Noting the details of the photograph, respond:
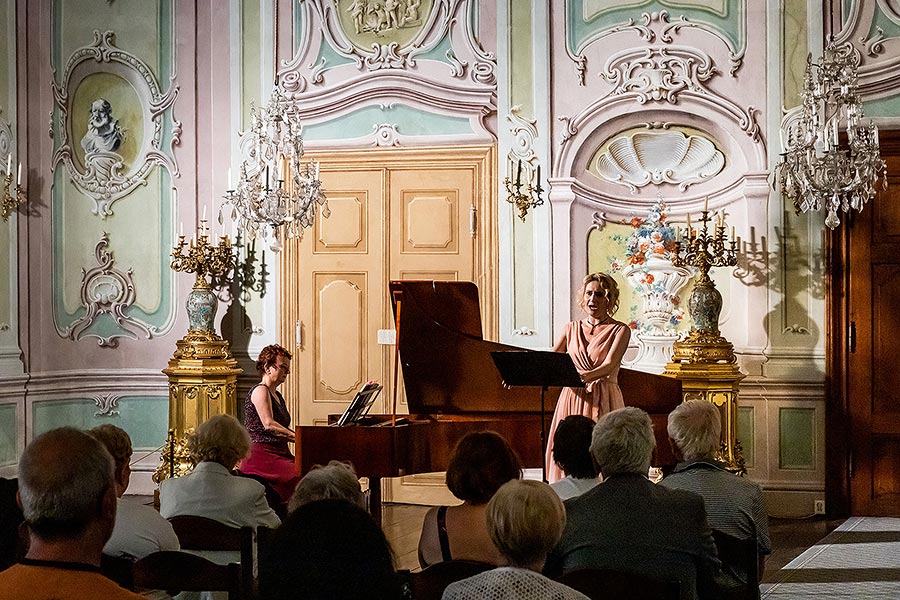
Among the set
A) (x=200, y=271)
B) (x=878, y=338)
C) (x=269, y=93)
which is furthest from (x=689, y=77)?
(x=200, y=271)

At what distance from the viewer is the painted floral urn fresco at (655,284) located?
7.55 metres

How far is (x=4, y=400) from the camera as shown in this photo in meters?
7.87

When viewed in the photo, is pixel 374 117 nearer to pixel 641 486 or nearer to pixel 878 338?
pixel 878 338

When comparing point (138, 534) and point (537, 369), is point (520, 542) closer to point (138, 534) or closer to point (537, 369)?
point (138, 534)

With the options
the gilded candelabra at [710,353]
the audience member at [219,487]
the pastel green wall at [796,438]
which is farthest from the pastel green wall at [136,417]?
the audience member at [219,487]

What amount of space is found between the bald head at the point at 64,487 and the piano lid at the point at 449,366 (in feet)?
13.5

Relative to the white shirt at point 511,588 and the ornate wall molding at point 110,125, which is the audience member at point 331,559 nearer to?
the white shirt at point 511,588

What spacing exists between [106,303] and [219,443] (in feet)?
15.9

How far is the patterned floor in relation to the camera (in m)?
5.20

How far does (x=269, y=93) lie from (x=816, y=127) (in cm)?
376

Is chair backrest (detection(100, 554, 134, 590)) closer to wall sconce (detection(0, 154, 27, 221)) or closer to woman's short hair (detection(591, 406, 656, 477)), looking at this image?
woman's short hair (detection(591, 406, 656, 477))

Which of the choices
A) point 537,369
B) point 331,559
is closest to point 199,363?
point 537,369

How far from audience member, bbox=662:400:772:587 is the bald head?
2000 millimetres

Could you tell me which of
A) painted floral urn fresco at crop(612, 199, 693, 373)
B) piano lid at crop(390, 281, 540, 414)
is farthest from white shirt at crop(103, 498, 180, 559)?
painted floral urn fresco at crop(612, 199, 693, 373)
